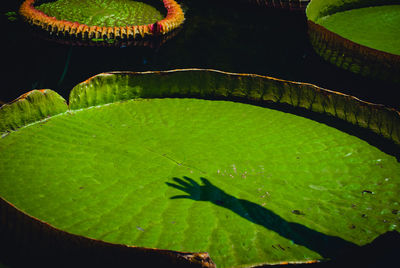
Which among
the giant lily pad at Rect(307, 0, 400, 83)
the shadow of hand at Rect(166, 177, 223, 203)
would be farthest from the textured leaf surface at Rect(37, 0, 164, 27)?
the shadow of hand at Rect(166, 177, 223, 203)

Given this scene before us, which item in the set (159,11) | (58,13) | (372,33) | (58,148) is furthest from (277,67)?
(58,148)

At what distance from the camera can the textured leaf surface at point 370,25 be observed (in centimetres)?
267

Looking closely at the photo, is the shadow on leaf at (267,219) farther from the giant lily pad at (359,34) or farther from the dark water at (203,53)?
the dark water at (203,53)

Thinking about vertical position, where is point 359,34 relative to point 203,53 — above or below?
above

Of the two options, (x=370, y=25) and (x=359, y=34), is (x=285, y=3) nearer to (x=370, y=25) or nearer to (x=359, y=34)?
(x=359, y=34)

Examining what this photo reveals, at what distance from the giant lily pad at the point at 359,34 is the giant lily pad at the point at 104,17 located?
3.88 feet

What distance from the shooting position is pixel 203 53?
314 cm

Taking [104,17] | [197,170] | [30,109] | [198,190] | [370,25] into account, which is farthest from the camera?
[370,25]

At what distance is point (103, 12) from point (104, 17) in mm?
122

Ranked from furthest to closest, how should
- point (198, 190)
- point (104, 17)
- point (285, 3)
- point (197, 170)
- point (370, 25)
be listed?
1. point (370, 25)
2. point (285, 3)
3. point (104, 17)
4. point (197, 170)
5. point (198, 190)

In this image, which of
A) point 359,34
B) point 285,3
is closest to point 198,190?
point 285,3

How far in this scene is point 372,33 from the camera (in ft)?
9.45

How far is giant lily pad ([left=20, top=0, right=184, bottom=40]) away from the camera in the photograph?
199 centimetres

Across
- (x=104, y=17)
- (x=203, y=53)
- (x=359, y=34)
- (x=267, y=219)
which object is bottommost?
(x=267, y=219)
